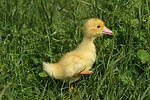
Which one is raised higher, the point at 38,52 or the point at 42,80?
Answer: the point at 38,52

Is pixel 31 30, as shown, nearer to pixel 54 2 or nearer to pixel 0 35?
pixel 0 35

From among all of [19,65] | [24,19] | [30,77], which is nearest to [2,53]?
[19,65]

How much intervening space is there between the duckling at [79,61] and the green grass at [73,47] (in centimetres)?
10

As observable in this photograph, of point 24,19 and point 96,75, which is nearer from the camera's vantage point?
point 96,75

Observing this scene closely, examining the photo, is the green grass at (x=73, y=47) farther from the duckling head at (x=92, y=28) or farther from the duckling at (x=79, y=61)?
the duckling head at (x=92, y=28)

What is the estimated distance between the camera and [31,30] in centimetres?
383

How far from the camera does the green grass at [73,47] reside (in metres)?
2.91

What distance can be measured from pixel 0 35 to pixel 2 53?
40cm

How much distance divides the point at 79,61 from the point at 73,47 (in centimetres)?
46

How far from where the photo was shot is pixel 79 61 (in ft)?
9.62

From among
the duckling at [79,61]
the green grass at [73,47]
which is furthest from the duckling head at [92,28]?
the green grass at [73,47]

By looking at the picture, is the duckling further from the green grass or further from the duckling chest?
the green grass

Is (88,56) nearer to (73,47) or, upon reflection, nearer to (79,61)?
(79,61)

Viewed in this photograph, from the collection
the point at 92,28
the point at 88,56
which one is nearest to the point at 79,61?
the point at 88,56
